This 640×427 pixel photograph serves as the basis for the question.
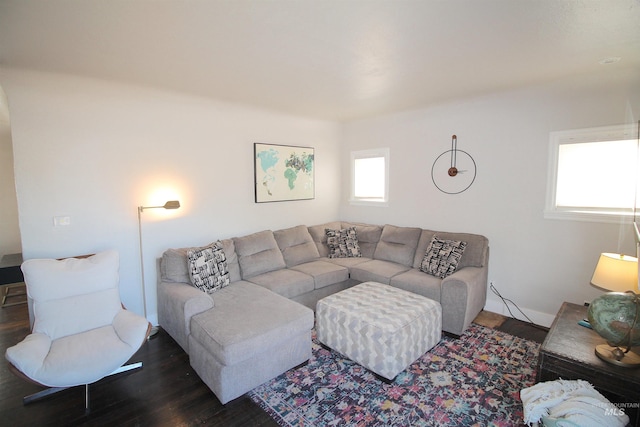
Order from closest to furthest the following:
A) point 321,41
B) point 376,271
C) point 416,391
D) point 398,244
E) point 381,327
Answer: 1. point 321,41
2. point 416,391
3. point 381,327
4. point 376,271
5. point 398,244

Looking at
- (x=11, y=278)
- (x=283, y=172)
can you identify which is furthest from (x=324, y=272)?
(x=11, y=278)

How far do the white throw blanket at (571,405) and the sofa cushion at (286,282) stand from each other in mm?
2154

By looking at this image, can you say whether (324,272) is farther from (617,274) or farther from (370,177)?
(617,274)

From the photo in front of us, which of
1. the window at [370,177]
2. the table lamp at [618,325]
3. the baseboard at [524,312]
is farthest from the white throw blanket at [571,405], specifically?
the window at [370,177]

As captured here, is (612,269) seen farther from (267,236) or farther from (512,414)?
(267,236)

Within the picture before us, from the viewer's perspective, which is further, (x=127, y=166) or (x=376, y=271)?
(x=376, y=271)

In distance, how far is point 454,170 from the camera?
3.83m

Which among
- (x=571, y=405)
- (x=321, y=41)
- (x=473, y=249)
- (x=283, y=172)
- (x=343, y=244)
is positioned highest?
(x=321, y=41)

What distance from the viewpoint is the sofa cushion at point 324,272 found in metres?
3.63

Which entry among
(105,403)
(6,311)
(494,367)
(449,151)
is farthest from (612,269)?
(6,311)

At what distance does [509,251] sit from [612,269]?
132 cm

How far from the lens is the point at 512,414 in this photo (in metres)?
2.04

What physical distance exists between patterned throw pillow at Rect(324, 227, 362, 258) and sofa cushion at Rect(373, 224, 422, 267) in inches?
12.5

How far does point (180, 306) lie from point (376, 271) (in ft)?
7.16
